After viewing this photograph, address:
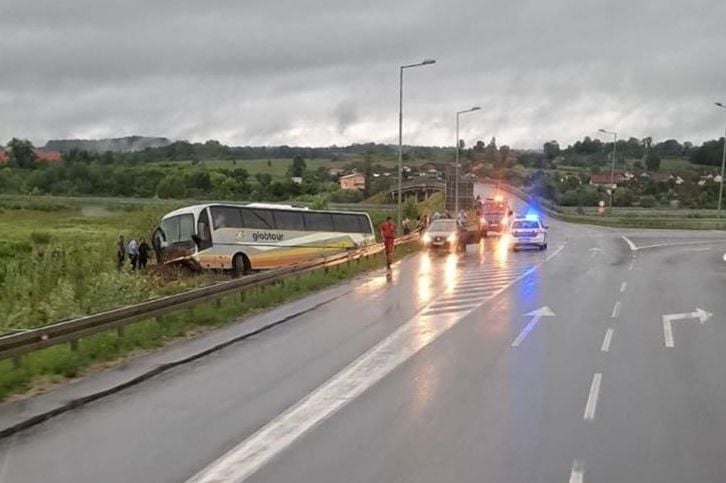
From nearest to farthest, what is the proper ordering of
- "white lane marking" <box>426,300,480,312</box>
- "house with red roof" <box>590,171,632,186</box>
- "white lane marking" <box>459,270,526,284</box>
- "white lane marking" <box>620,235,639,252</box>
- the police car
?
1. "white lane marking" <box>426,300,480,312</box>
2. "white lane marking" <box>459,270,526,284</box>
3. the police car
4. "white lane marking" <box>620,235,639,252</box>
5. "house with red roof" <box>590,171,632,186</box>

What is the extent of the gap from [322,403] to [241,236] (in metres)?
24.8

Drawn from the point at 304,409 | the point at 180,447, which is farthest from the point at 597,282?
the point at 180,447

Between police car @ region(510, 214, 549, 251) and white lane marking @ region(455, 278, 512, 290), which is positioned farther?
police car @ region(510, 214, 549, 251)

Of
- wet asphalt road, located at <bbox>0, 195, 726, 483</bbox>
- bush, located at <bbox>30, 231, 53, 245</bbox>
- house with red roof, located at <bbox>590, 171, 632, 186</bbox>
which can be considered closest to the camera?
wet asphalt road, located at <bbox>0, 195, 726, 483</bbox>

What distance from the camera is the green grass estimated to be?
1167 centimetres

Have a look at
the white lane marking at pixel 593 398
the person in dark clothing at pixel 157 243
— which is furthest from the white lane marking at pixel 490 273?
the white lane marking at pixel 593 398

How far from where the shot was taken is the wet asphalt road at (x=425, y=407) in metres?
7.83

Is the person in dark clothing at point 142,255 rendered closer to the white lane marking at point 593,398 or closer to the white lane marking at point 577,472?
the white lane marking at point 593,398

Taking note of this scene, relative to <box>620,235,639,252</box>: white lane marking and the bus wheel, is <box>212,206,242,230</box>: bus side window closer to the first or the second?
the bus wheel

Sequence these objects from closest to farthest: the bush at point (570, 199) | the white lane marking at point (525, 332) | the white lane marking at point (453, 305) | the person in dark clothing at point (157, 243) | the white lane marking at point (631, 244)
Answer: the white lane marking at point (525, 332)
the white lane marking at point (453, 305)
the person in dark clothing at point (157, 243)
the white lane marking at point (631, 244)
the bush at point (570, 199)

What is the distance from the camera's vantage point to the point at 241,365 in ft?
43.0

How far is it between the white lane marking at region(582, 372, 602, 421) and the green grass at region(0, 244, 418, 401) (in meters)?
6.84

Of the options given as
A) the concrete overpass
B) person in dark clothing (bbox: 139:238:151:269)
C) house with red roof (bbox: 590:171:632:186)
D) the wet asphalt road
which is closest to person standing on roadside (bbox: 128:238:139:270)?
person in dark clothing (bbox: 139:238:151:269)

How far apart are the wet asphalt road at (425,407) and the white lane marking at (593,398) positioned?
61mm
